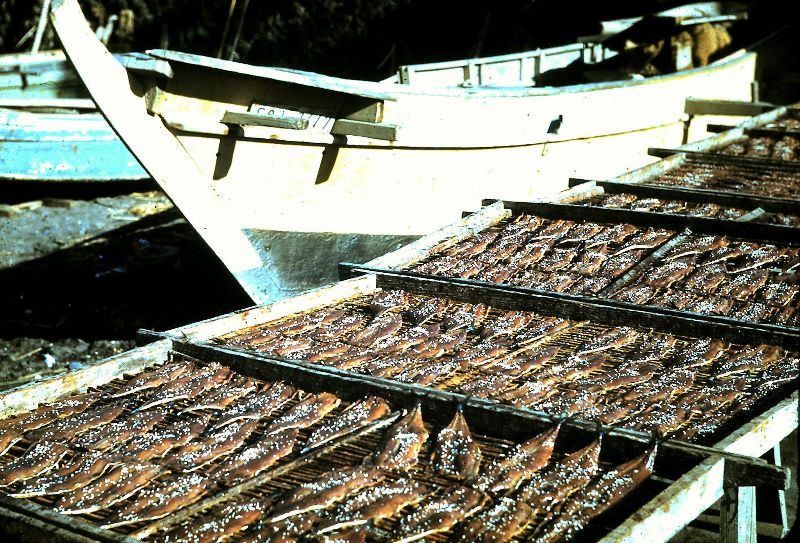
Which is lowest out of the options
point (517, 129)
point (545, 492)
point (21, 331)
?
point (21, 331)

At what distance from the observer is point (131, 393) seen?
4.32 m

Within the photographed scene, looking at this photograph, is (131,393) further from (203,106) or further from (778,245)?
(778,245)

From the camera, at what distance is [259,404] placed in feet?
13.8

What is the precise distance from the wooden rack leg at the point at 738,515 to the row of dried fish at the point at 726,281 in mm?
1634

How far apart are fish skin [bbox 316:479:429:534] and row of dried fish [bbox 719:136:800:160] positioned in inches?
301

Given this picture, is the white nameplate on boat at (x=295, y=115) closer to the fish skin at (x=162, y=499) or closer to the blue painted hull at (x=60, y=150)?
the fish skin at (x=162, y=499)

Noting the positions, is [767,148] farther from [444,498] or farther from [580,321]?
[444,498]

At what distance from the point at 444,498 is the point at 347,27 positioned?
16926mm

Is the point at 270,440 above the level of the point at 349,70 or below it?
below

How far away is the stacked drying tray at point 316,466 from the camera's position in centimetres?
320

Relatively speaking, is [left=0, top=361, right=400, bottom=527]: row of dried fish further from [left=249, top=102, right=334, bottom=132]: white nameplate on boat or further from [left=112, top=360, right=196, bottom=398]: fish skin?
[left=249, top=102, right=334, bottom=132]: white nameplate on boat

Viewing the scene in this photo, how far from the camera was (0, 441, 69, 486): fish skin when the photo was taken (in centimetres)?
358

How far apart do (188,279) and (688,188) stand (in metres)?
5.83

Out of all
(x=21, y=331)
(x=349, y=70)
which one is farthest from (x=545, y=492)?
(x=349, y=70)
